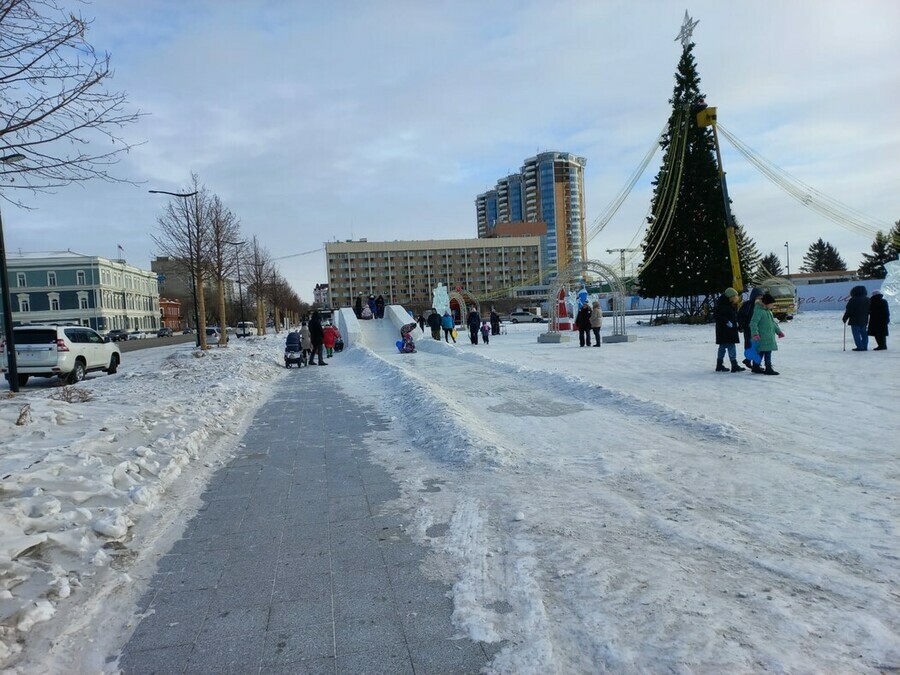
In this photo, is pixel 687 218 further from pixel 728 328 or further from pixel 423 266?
pixel 423 266

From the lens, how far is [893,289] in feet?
86.9

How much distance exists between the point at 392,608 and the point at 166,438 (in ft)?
16.2

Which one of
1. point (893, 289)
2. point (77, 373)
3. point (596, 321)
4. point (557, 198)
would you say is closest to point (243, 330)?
point (77, 373)

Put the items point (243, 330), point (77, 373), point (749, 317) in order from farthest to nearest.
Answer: point (243, 330)
point (77, 373)
point (749, 317)

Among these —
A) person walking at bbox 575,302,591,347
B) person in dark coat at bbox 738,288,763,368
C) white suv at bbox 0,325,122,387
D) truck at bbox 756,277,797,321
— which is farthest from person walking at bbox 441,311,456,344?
truck at bbox 756,277,797,321

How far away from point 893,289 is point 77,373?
3222 cm

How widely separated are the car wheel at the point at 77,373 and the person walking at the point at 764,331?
57.8 feet

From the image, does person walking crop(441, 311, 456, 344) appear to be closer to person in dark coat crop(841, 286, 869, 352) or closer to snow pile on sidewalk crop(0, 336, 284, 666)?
person in dark coat crop(841, 286, 869, 352)

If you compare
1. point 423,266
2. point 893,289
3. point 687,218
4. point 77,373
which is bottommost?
point 77,373

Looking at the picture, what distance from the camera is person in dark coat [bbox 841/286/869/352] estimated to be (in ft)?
46.3

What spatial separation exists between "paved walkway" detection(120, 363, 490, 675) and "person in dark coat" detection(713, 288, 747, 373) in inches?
339

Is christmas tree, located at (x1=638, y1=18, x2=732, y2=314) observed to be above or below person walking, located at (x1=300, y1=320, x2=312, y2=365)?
above

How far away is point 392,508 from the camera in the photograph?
505 centimetres

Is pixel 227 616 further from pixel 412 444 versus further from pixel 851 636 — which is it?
pixel 412 444
